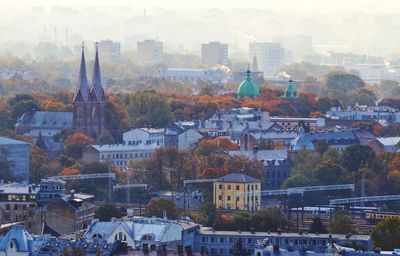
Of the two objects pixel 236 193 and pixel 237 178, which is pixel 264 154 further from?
pixel 236 193

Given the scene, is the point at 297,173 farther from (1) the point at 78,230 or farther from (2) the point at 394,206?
(1) the point at 78,230

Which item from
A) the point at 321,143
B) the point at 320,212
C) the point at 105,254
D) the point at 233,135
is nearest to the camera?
the point at 105,254

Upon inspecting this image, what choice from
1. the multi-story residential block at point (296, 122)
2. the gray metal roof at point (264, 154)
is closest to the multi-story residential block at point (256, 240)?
the gray metal roof at point (264, 154)

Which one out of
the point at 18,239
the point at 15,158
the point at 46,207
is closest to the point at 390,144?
the point at 15,158

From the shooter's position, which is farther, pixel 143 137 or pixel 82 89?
pixel 82 89

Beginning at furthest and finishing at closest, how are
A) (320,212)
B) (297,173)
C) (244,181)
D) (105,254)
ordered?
(297,173), (244,181), (320,212), (105,254)

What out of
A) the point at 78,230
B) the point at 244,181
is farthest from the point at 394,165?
the point at 78,230
